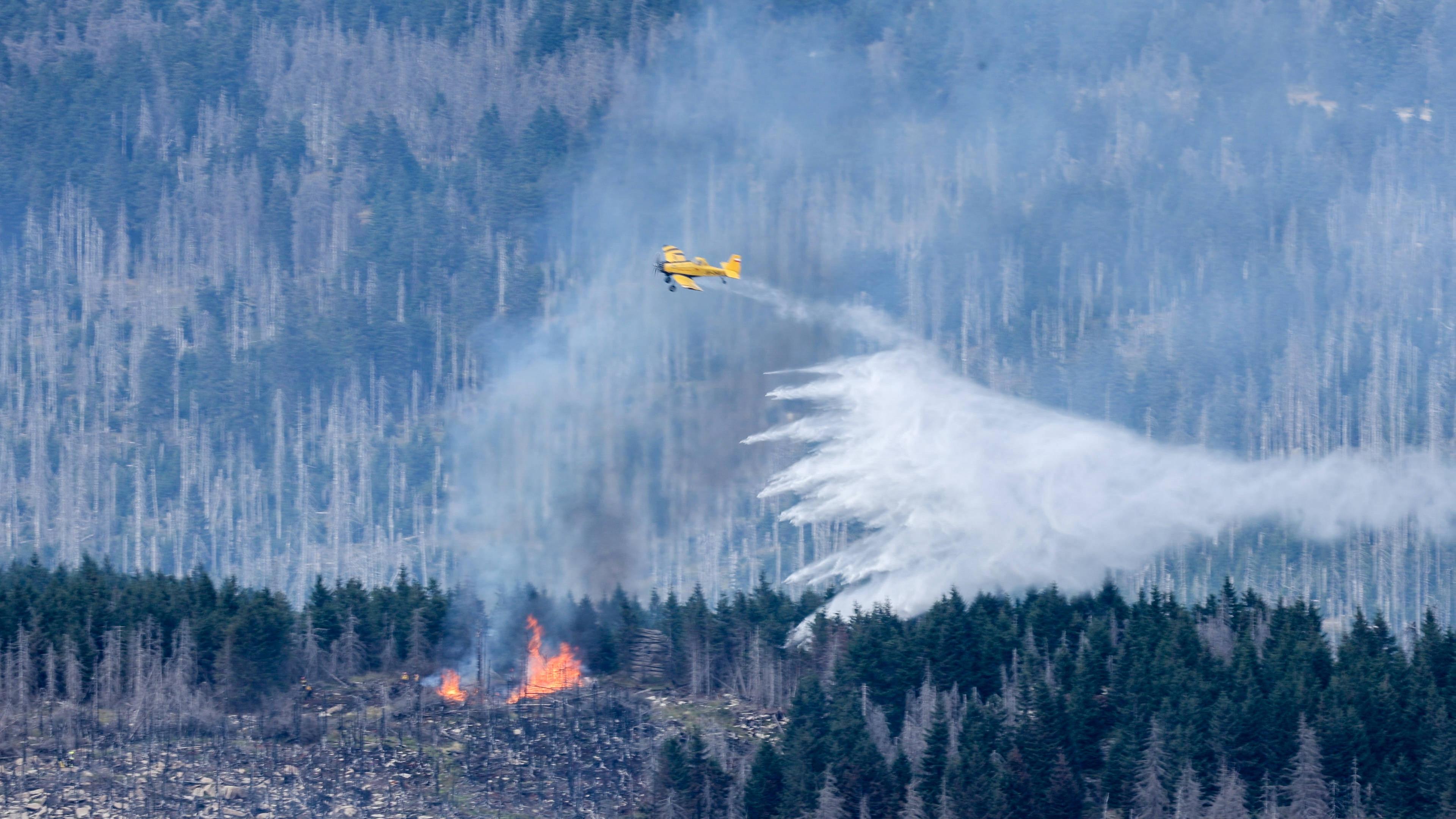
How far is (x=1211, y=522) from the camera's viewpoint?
652 feet

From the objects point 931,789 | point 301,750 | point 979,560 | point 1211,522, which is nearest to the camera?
point 931,789

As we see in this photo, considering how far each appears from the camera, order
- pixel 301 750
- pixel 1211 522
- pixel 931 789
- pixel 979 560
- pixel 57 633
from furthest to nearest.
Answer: pixel 1211 522 → pixel 979 560 → pixel 57 633 → pixel 301 750 → pixel 931 789

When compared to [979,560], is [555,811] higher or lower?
lower

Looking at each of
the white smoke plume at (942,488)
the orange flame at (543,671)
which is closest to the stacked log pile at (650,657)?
the orange flame at (543,671)

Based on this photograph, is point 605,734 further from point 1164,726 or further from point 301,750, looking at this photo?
point 1164,726

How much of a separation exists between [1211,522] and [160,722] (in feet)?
323

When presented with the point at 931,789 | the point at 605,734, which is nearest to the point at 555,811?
the point at 605,734

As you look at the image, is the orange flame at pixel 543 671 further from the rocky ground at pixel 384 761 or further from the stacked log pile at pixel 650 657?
the stacked log pile at pixel 650 657

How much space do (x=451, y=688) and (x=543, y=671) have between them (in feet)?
20.9

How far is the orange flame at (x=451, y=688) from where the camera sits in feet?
446

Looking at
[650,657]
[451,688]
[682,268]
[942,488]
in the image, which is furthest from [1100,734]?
[451,688]

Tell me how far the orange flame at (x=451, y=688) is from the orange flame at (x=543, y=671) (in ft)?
8.93

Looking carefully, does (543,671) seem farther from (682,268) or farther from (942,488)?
(942,488)

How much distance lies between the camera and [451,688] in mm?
137625
